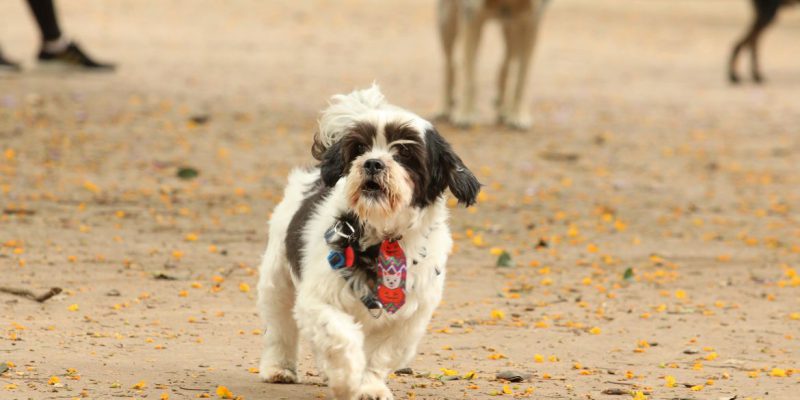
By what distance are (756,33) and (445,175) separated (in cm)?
1497

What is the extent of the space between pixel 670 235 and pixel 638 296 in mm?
2099

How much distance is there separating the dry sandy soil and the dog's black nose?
1137mm

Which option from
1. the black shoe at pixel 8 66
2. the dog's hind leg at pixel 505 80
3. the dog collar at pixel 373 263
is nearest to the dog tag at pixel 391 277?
the dog collar at pixel 373 263


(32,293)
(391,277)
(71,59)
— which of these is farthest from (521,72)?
(391,277)

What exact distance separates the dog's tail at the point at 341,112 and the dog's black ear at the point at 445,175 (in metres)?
0.28

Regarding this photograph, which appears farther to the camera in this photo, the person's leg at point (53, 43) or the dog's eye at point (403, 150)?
the person's leg at point (53, 43)

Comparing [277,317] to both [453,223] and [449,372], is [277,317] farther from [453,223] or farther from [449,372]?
[453,223]

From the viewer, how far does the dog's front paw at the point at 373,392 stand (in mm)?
4934

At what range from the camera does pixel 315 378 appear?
5.90 m

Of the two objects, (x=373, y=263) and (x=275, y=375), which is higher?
(x=373, y=263)

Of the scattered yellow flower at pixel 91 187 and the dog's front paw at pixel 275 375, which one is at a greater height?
the dog's front paw at pixel 275 375

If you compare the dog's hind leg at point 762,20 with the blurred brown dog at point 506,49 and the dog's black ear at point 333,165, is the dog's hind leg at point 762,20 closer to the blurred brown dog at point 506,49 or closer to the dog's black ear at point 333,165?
the blurred brown dog at point 506,49

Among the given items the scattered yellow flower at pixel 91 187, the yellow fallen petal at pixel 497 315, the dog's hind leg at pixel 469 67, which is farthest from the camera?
the dog's hind leg at pixel 469 67

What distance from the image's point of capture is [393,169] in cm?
474
